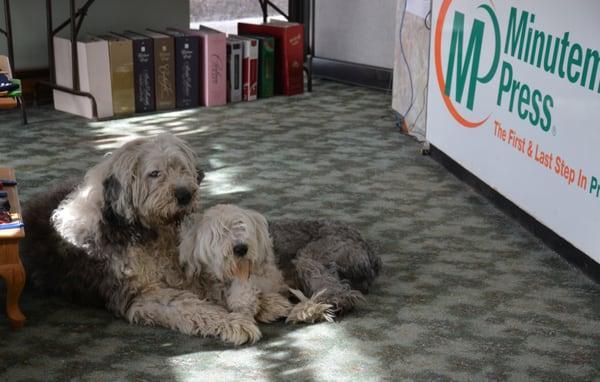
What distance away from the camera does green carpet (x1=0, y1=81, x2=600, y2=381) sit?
111 inches

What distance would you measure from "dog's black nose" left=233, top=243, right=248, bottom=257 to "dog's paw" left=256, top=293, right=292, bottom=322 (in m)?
0.19

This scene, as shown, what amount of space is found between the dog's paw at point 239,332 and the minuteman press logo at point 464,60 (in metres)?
1.87

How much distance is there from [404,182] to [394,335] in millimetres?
1789

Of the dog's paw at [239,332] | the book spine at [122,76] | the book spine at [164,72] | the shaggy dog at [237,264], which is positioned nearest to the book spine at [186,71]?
the book spine at [164,72]

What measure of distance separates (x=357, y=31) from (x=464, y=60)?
2.39 m

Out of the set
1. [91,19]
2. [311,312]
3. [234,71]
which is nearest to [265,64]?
[234,71]

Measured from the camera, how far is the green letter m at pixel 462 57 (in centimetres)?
441

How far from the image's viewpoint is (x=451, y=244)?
3.90 m

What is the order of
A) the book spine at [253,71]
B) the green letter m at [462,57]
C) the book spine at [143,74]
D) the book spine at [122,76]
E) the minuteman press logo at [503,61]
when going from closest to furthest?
the minuteman press logo at [503,61], the green letter m at [462,57], the book spine at [122,76], the book spine at [143,74], the book spine at [253,71]

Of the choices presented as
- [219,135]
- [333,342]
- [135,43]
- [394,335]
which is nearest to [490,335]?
[394,335]

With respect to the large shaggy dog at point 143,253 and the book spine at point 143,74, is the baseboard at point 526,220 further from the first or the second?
the book spine at point 143,74

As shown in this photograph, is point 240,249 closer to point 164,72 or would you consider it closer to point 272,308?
point 272,308

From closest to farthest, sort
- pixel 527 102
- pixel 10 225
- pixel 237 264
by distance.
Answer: pixel 10 225
pixel 237 264
pixel 527 102

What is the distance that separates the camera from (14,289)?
9.78 ft
